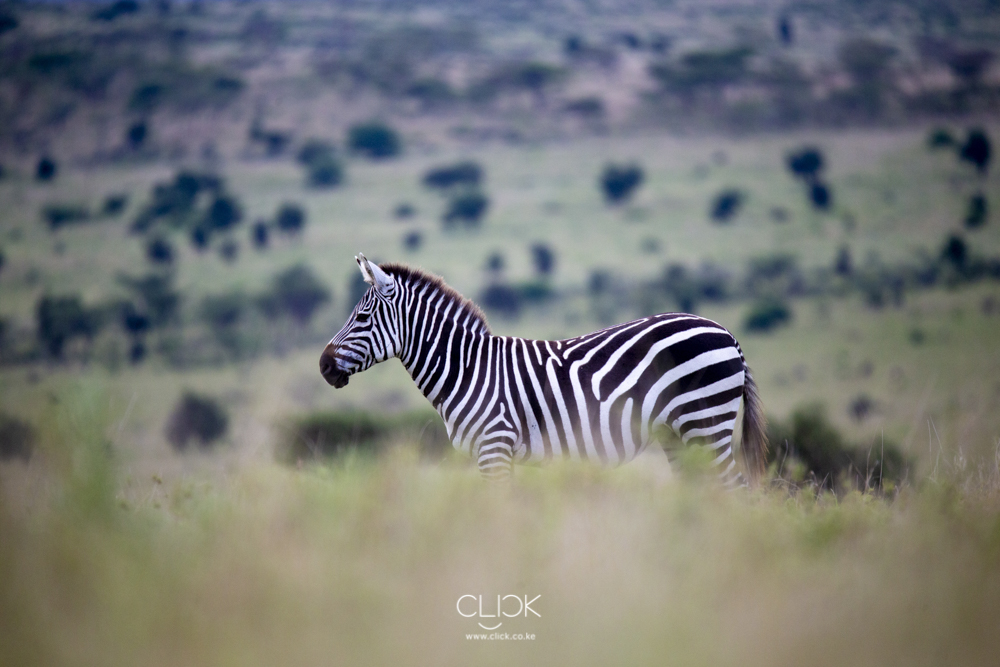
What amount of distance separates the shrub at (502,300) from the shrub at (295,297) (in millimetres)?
6870

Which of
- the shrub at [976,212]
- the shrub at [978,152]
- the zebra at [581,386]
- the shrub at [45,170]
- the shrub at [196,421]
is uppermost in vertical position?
the shrub at [45,170]

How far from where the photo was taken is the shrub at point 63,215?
45.7 m

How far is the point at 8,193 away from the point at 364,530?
190 feet

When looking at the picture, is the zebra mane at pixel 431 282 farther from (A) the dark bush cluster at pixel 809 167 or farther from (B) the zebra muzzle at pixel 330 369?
(A) the dark bush cluster at pixel 809 167

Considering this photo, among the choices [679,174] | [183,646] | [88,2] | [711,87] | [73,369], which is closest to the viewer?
[183,646]

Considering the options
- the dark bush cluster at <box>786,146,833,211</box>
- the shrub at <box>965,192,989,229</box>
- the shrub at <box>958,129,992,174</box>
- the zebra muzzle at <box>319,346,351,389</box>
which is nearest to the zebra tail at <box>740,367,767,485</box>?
the zebra muzzle at <box>319,346,351,389</box>

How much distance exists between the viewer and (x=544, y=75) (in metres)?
74.9

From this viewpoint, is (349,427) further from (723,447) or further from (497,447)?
(723,447)

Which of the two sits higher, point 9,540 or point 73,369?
point 9,540

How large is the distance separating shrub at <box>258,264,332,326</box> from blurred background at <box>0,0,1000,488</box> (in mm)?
120

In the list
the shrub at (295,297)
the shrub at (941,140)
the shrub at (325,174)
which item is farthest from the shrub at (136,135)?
the shrub at (941,140)

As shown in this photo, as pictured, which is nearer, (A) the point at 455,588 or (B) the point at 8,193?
(A) the point at 455,588

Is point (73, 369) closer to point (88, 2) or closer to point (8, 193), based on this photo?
point (8, 193)

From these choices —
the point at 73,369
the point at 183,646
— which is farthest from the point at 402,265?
the point at 73,369
